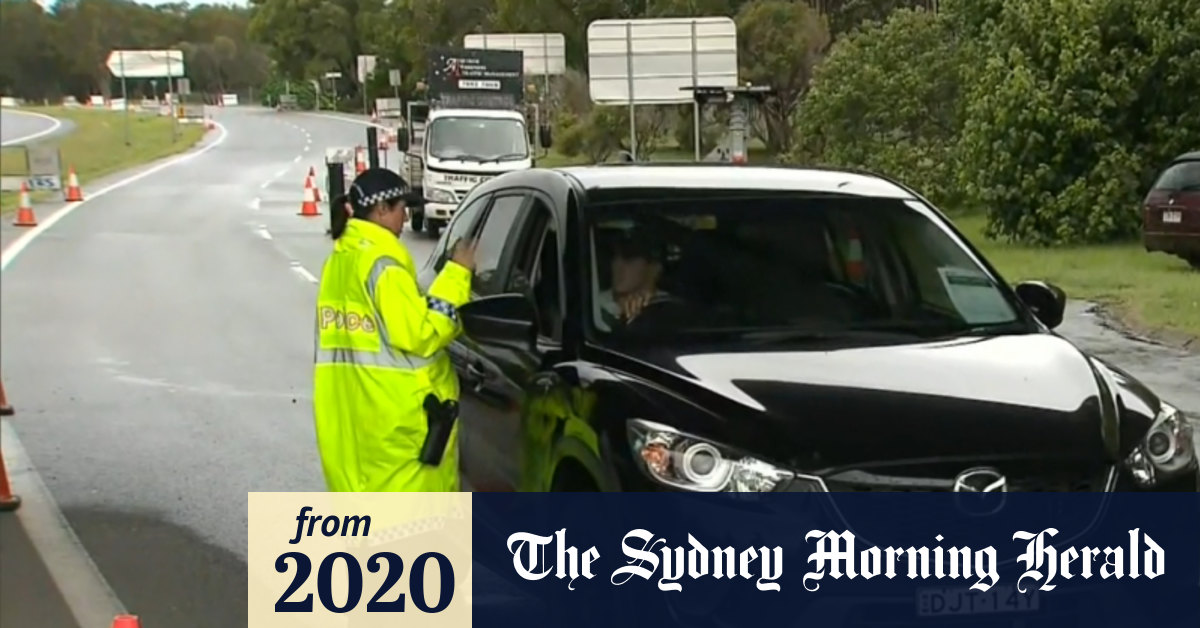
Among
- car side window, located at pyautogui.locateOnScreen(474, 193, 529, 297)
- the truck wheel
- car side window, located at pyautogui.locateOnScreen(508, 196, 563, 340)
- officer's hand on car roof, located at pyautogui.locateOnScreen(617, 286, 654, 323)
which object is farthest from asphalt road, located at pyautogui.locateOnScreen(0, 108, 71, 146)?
officer's hand on car roof, located at pyautogui.locateOnScreen(617, 286, 654, 323)

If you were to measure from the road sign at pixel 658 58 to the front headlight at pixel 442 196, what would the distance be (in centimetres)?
306

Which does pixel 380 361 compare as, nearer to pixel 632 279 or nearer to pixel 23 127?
pixel 632 279

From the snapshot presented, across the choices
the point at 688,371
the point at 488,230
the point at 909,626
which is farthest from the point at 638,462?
the point at 488,230

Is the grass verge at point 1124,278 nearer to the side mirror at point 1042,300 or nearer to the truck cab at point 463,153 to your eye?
the side mirror at point 1042,300

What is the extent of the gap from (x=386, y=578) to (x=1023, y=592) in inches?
85.3

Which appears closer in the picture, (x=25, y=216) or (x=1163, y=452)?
(x=1163, y=452)

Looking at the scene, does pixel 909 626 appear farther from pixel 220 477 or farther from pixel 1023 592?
pixel 220 477

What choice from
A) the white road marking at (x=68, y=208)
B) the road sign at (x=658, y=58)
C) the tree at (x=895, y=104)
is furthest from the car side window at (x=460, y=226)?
the tree at (x=895, y=104)

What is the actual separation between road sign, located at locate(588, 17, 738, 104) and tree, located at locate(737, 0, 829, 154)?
6.99 meters

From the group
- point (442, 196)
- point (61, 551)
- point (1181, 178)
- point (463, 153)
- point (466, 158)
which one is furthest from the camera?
point (463, 153)

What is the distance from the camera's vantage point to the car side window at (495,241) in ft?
20.9

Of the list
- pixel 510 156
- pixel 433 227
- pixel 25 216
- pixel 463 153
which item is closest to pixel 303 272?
pixel 433 227

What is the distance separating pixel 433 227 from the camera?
92.5 ft

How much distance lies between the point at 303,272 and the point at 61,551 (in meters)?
A: 14.1
